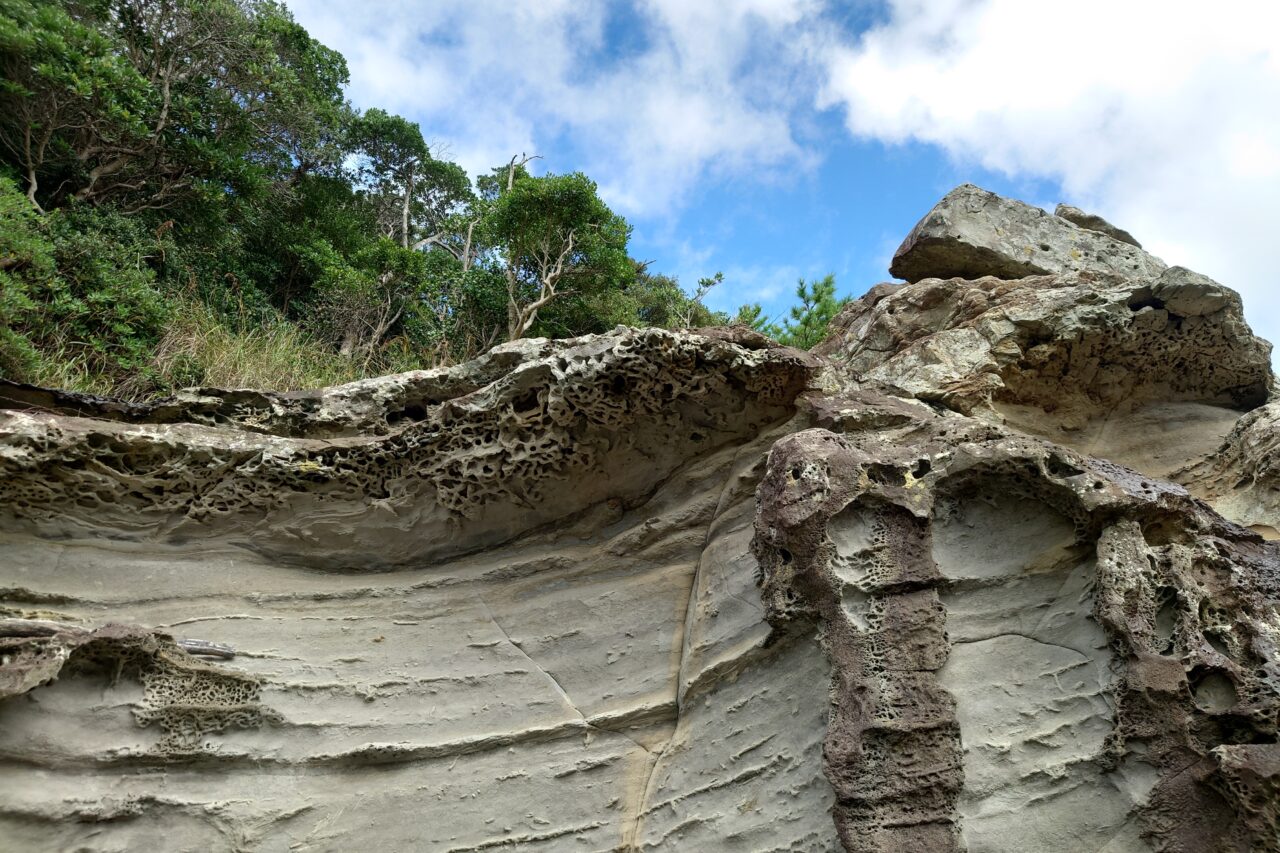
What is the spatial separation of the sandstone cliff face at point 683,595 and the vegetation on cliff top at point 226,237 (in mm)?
2821

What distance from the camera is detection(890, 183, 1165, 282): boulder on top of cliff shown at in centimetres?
603

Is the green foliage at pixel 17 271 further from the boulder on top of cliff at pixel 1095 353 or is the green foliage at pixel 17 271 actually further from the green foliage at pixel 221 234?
the boulder on top of cliff at pixel 1095 353

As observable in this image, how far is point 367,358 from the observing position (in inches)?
360

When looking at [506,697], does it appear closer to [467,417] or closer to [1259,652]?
[467,417]

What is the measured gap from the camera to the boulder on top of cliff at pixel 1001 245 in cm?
603

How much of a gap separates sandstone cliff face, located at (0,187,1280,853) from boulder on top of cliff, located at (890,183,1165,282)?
0.41 m

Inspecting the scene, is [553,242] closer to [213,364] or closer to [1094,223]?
[213,364]

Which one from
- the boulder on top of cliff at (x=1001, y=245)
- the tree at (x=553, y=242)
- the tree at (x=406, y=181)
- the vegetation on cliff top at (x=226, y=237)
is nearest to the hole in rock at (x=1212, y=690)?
the boulder on top of cliff at (x=1001, y=245)

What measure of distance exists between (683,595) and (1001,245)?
3.57 metres

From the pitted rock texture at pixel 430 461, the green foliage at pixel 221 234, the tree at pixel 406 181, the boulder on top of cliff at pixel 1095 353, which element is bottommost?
the pitted rock texture at pixel 430 461

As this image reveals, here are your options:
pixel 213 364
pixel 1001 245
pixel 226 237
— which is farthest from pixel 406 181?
pixel 1001 245

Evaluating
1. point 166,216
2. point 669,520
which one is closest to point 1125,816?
point 669,520

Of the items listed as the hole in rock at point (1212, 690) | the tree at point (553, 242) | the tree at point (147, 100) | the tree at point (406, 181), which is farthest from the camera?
the tree at point (406, 181)

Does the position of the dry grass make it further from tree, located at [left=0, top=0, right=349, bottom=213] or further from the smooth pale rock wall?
the smooth pale rock wall
